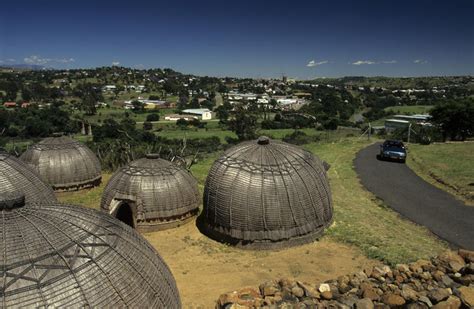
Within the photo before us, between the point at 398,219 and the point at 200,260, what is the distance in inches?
448

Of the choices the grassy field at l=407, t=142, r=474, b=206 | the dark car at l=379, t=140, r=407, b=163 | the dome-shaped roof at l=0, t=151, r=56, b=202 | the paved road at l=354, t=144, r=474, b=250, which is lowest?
the paved road at l=354, t=144, r=474, b=250

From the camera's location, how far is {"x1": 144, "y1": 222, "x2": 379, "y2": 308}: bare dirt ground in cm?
1296

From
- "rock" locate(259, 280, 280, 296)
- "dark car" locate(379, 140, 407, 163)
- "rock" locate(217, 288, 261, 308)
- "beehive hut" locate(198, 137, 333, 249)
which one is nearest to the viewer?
"rock" locate(217, 288, 261, 308)

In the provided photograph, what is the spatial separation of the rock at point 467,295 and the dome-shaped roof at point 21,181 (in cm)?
1556

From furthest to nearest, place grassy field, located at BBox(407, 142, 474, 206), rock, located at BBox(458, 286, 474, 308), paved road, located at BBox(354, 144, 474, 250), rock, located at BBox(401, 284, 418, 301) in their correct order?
grassy field, located at BBox(407, 142, 474, 206) → paved road, located at BBox(354, 144, 474, 250) → rock, located at BBox(401, 284, 418, 301) → rock, located at BBox(458, 286, 474, 308)

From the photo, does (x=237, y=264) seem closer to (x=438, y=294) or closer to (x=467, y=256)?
(x=438, y=294)

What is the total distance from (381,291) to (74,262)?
9081 millimetres

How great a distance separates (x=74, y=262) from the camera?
Result: 6.43 metres

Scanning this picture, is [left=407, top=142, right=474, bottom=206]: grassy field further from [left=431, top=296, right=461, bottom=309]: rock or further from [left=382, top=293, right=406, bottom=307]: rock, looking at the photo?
[left=382, top=293, right=406, bottom=307]: rock

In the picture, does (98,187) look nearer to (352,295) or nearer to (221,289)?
(221,289)

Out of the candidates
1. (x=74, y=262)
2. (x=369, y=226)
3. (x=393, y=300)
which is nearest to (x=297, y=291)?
(x=393, y=300)

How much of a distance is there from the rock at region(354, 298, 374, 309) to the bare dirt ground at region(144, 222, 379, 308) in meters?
3.29

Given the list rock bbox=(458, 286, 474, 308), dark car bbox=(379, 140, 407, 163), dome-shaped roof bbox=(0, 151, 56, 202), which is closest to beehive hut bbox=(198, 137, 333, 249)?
rock bbox=(458, 286, 474, 308)

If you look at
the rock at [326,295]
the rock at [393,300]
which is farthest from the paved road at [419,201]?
the rock at [326,295]
